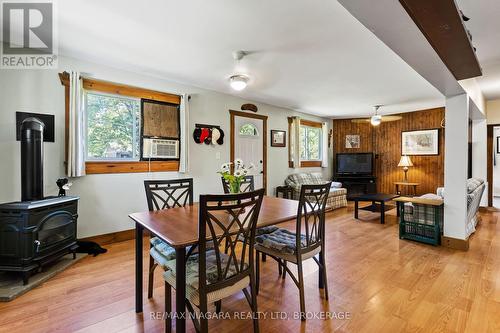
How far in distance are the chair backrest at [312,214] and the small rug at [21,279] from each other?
2.47 m

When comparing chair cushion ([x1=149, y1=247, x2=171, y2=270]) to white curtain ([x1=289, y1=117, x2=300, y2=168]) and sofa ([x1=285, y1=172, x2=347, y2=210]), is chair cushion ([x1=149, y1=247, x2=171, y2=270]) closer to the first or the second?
sofa ([x1=285, y1=172, x2=347, y2=210])

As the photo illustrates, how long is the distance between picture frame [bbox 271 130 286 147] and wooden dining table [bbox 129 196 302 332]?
11.6 ft

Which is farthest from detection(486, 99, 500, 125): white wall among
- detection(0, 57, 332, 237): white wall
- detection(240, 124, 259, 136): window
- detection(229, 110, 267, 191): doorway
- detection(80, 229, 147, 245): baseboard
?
detection(80, 229, 147, 245): baseboard

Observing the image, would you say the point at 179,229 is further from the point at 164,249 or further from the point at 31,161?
the point at 31,161

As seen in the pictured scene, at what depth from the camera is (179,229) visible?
63.0 inches

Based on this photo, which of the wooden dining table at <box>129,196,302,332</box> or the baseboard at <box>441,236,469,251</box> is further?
the baseboard at <box>441,236,469,251</box>

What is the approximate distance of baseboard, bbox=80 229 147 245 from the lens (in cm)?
333

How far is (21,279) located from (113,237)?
3.81ft

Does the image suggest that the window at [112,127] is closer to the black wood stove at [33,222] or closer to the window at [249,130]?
the black wood stove at [33,222]

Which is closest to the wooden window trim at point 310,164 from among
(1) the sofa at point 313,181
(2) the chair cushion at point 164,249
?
(1) the sofa at point 313,181

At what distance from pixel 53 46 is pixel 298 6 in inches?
111

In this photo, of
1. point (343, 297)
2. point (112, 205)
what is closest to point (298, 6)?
point (343, 297)

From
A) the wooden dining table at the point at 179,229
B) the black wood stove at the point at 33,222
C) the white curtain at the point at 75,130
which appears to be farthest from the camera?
the white curtain at the point at 75,130

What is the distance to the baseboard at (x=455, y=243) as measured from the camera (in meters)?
3.22
